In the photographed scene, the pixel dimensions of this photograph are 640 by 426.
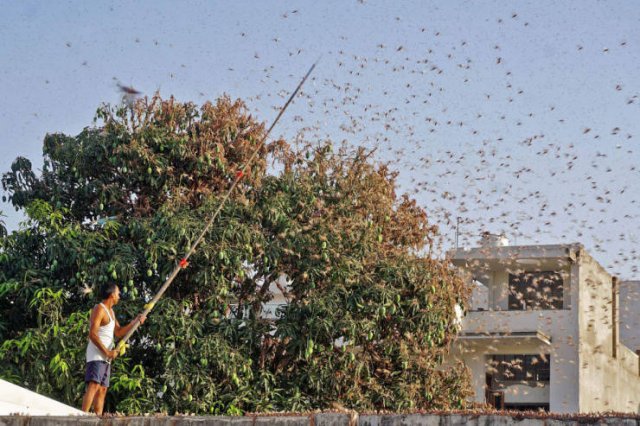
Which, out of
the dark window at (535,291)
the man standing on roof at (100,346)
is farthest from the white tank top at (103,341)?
the dark window at (535,291)

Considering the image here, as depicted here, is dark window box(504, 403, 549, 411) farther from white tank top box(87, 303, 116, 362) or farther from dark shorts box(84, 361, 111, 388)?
white tank top box(87, 303, 116, 362)

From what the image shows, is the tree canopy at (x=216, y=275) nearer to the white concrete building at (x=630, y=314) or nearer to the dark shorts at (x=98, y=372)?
the dark shorts at (x=98, y=372)

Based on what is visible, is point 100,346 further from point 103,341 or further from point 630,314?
point 630,314

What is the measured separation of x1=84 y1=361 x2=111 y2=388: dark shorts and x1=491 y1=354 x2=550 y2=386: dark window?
1847 cm

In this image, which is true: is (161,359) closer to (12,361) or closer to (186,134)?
(12,361)

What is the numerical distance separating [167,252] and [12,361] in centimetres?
250

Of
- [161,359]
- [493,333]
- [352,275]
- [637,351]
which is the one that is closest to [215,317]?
[161,359]

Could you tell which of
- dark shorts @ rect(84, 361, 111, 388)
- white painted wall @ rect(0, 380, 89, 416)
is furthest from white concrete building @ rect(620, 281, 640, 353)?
white painted wall @ rect(0, 380, 89, 416)

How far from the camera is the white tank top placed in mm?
9523

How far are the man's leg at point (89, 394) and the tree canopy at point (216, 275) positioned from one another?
4.57 meters

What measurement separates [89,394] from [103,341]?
1.53 feet

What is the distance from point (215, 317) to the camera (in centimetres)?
1505

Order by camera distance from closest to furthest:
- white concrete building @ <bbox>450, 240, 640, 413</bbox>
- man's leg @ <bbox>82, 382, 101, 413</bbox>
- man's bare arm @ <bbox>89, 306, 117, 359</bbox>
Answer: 1. man's leg @ <bbox>82, 382, 101, 413</bbox>
2. man's bare arm @ <bbox>89, 306, 117, 359</bbox>
3. white concrete building @ <bbox>450, 240, 640, 413</bbox>

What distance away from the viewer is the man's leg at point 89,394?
9.29m
